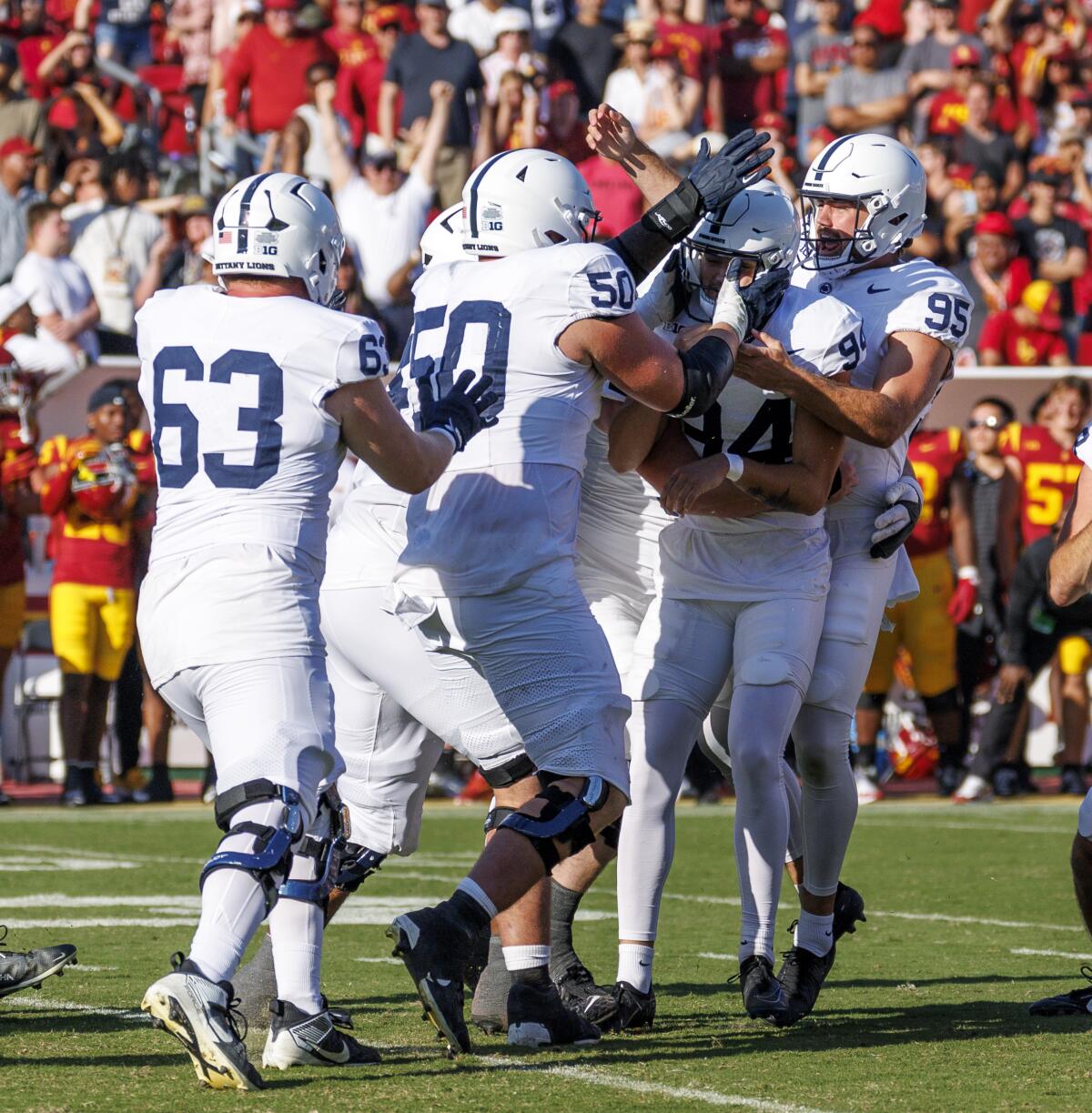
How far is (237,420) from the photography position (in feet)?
12.8

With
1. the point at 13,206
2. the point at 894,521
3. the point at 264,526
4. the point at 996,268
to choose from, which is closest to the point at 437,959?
the point at 264,526

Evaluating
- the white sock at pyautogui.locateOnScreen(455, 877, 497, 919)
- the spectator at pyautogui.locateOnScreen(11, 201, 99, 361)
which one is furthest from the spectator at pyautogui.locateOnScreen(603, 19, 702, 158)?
the white sock at pyautogui.locateOnScreen(455, 877, 497, 919)

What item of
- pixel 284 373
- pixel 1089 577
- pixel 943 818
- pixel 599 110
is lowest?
pixel 943 818

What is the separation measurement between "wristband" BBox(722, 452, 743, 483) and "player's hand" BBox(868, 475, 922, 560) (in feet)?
1.97

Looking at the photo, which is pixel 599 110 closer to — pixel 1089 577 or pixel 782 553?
pixel 782 553

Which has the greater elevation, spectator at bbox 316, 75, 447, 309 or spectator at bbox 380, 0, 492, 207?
spectator at bbox 380, 0, 492, 207

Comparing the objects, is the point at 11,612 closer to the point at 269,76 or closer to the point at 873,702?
the point at 873,702

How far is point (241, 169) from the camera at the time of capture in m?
13.5

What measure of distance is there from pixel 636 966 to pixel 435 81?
972 cm

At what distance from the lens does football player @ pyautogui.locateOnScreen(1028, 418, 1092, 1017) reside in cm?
443

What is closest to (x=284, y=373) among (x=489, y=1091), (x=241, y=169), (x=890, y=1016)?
(x=489, y=1091)

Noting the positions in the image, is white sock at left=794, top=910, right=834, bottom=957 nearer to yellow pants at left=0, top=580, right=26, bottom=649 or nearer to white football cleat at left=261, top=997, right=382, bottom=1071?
white football cleat at left=261, top=997, right=382, bottom=1071

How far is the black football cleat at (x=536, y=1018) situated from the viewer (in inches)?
168

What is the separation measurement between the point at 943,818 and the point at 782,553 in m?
5.24
